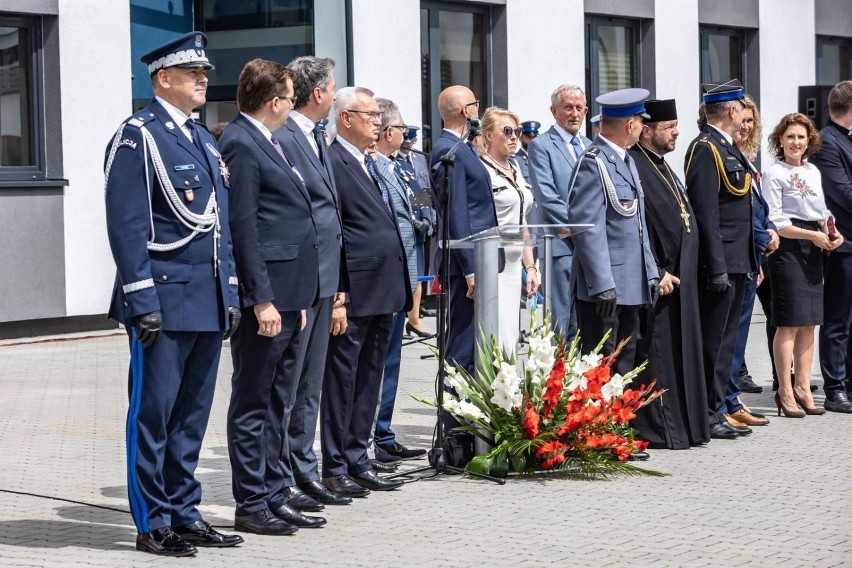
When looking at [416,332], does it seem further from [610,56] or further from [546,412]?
[610,56]

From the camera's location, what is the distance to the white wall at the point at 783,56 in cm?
2467

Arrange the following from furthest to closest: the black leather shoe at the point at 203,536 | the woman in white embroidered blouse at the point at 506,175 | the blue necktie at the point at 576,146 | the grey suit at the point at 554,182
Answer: the blue necktie at the point at 576,146 < the grey suit at the point at 554,182 < the woman in white embroidered blouse at the point at 506,175 < the black leather shoe at the point at 203,536

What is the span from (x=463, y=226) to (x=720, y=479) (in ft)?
6.66

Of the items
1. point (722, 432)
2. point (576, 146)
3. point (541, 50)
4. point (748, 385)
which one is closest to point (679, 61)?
point (541, 50)

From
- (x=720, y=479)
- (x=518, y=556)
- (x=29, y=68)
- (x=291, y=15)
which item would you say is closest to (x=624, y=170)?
(x=720, y=479)

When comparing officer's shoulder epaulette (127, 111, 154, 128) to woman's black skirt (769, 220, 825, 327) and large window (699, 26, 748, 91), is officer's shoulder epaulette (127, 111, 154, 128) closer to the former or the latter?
woman's black skirt (769, 220, 825, 327)

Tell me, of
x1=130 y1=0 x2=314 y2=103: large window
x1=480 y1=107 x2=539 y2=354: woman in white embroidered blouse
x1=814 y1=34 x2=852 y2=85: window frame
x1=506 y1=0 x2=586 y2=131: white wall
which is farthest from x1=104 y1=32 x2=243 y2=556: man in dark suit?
x1=814 y1=34 x2=852 y2=85: window frame

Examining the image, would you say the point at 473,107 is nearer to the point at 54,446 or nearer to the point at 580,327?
the point at 580,327

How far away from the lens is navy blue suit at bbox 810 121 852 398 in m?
10.9

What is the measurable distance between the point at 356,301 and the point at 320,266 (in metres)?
0.53

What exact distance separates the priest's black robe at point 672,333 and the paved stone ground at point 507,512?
229 millimetres

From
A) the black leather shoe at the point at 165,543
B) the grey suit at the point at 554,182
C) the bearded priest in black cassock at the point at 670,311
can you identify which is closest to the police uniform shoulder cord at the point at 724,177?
the bearded priest in black cassock at the point at 670,311

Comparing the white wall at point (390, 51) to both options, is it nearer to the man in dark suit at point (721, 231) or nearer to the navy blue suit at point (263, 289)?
the man in dark suit at point (721, 231)

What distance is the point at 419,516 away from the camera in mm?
7117
